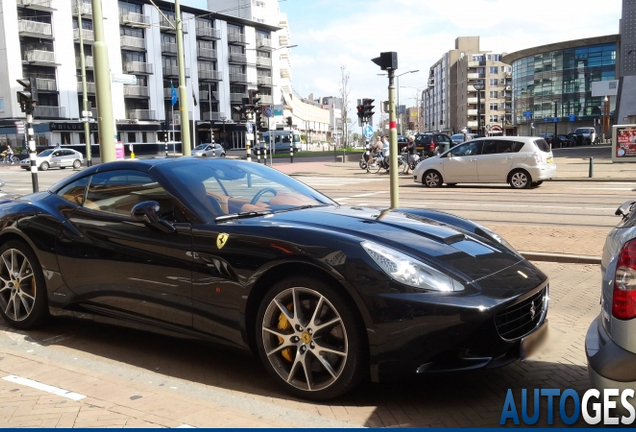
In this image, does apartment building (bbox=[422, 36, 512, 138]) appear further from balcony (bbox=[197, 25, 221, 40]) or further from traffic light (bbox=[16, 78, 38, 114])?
traffic light (bbox=[16, 78, 38, 114])

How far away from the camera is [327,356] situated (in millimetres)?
3438

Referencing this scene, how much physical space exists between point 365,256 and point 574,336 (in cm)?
217

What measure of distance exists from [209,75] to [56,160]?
34.1 m

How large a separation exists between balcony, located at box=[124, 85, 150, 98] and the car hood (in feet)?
206

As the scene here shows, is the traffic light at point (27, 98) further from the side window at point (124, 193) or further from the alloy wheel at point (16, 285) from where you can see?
the side window at point (124, 193)

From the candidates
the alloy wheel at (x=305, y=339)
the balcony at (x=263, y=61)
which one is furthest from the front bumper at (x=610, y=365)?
the balcony at (x=263, y=61)

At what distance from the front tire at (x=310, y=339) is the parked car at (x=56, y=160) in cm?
4096

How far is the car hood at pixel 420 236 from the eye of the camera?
3.55 m

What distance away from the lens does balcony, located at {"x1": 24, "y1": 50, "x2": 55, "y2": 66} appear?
54438 mm

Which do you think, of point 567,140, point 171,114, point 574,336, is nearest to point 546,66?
point 567,140

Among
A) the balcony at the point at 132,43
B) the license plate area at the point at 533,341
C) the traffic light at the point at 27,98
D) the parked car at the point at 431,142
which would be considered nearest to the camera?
the license plate area at the point at 533,341

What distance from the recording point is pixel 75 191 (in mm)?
5039

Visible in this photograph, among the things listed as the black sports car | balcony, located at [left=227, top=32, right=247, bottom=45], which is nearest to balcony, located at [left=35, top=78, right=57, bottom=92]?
balcony, located at [left=227, top=32, right=247, bottom=45]

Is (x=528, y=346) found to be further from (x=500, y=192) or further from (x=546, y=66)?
(x=546, y=66)
